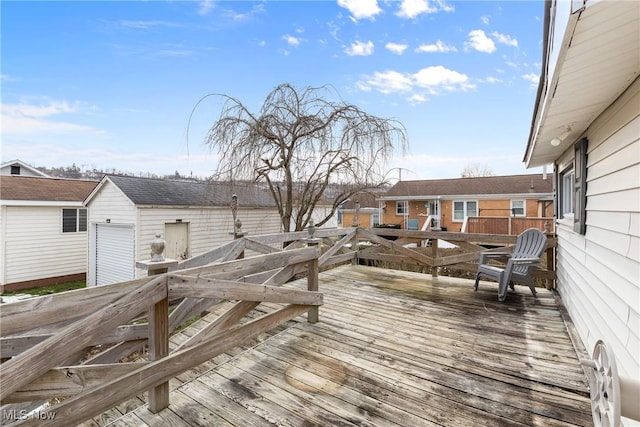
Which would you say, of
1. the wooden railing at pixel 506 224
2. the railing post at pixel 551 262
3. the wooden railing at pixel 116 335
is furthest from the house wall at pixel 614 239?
the wooden railing at pixel 506 224

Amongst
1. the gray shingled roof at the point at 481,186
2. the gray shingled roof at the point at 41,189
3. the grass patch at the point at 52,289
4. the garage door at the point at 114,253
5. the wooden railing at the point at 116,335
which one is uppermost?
the gray shingled roof at the point at 481,186

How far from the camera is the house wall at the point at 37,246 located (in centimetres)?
963

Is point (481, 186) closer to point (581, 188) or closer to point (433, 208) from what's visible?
point (433, 208)

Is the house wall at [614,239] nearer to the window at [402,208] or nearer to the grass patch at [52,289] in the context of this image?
the grass patch at [52,289]

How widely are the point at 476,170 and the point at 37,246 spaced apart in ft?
99.5

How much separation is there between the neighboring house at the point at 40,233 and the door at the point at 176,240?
14.3 ft

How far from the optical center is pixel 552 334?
3.13m

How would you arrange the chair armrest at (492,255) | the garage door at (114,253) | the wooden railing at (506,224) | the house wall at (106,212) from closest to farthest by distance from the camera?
the chair armrest at (492,255) → the house wall at (106,212) → the garage door at (114,253) → the wooden railing at (506,224)

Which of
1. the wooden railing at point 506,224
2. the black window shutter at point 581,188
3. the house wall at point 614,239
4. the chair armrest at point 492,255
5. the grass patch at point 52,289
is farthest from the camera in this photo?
the wooden railing at point 506,224

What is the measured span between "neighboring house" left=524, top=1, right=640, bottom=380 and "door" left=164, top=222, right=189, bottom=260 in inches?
384

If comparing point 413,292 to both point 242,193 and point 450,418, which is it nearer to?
point 450,418

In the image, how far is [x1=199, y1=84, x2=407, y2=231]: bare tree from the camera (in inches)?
235

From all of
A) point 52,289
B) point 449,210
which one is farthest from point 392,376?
point 449,210

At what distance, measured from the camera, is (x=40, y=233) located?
404 inches
